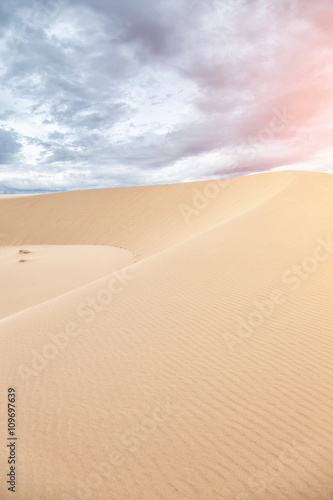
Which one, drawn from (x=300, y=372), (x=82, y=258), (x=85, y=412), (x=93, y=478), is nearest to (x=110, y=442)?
(x=93, y=478)

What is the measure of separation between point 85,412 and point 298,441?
2055mm

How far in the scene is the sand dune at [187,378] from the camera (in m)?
2.44

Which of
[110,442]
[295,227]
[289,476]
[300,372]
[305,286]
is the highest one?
[295,227]

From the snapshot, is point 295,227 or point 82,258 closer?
point 295,227

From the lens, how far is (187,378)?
350 centimetres

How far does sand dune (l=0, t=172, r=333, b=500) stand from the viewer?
2438mm

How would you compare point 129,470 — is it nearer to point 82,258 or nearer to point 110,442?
point 110,442

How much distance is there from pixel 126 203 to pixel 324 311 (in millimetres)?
26032

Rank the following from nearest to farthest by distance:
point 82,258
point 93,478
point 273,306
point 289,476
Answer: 1. point 289,476
2. point 93,478
3. point 273,306
4. point 82,258

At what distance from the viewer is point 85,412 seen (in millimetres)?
3186

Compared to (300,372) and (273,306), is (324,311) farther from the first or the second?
(300,372)

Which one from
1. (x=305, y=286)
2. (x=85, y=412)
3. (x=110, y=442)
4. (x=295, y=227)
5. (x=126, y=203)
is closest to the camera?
(x=110, y=442)

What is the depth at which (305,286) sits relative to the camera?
5.62 metres

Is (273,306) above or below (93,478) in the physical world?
above
